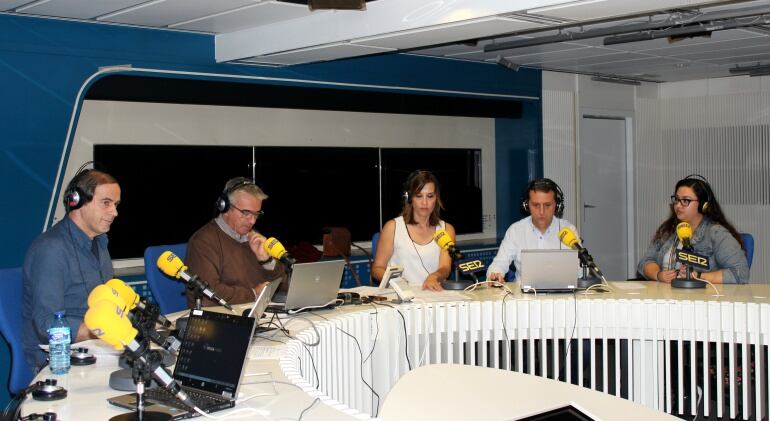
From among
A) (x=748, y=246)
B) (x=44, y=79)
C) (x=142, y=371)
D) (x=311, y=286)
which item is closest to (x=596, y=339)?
(x=748, y=246)

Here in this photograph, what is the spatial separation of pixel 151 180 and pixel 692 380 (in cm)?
359

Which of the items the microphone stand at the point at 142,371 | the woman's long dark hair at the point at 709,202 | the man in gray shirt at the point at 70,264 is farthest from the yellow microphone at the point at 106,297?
the woman's long dark hair at the point at 709,202

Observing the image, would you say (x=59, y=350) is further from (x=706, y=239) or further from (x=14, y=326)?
(x=706, y=239)

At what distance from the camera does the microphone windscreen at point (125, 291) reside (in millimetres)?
2541

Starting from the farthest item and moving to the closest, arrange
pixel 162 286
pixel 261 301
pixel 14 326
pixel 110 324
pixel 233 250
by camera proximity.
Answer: pixel 233 250
pixel 162 286
pixel 14 326
pixel 261 301
pixel 110 324

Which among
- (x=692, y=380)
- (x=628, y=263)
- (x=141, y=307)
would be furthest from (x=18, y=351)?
(x=628, y=263)

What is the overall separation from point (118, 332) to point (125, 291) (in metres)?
0.50

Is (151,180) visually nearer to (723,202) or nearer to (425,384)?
(425,384)

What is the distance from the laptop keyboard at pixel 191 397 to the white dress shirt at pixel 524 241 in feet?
8.77

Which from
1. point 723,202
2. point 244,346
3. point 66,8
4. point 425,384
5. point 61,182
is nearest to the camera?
point 244,346

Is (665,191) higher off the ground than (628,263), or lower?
higher

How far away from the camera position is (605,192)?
30.2 ft

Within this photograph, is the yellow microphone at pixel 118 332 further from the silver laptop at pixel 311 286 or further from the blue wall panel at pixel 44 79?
the blue wall panel at pixel 44 79

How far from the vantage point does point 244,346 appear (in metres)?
2.55
